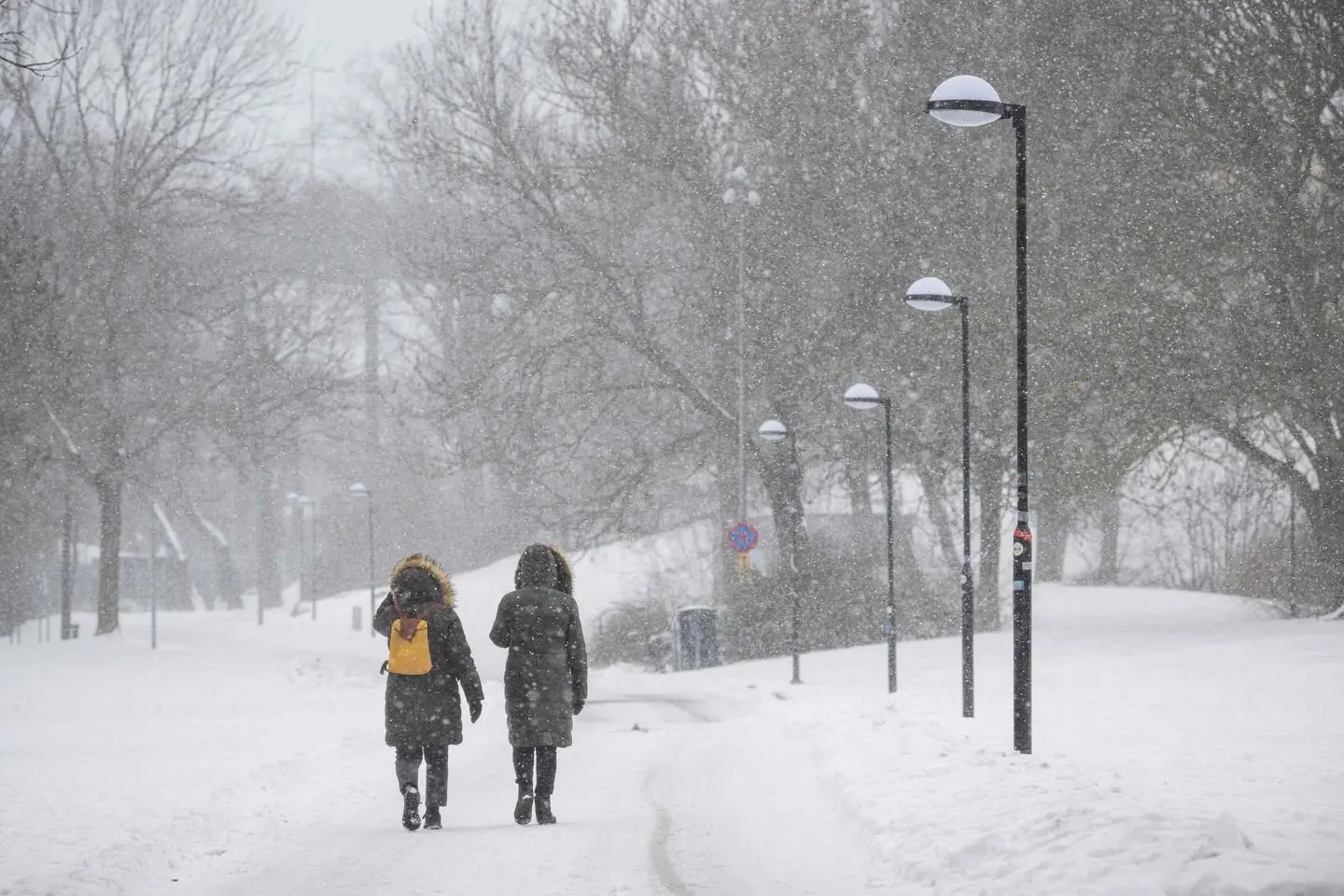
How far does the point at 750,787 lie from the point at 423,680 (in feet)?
12.2

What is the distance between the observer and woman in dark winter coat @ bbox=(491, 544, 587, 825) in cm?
955

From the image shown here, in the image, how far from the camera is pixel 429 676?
953 centimetres

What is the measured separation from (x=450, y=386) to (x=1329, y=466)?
17.5m

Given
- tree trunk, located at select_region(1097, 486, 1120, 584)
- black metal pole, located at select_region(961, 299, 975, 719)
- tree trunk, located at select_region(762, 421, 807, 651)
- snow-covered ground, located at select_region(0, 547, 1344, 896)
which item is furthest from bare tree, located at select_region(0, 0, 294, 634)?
tree trunk, located at select_region(1097, 486, 1120, 584)

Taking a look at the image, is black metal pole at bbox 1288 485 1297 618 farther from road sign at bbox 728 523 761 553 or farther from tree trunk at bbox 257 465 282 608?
tree trunk at bbox 257 465 282 608

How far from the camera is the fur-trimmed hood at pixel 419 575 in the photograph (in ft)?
31.0

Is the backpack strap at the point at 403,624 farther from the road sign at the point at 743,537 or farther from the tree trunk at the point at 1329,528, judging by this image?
the tree trunk at the point at 1329,528

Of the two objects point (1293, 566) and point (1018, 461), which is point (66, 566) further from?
point (1018, 461)

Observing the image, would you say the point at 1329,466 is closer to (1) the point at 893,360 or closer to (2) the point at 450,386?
(1) the point at 893,360

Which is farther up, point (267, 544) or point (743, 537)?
point (267, 544)

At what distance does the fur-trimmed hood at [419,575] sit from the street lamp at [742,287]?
70.6ft

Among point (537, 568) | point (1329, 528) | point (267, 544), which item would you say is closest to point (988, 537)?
point (1329, 528)

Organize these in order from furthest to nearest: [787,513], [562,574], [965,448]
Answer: [787,513] < [965,448] < [562,574]

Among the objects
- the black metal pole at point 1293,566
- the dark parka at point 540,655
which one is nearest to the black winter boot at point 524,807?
the dark parka at point 540,655
